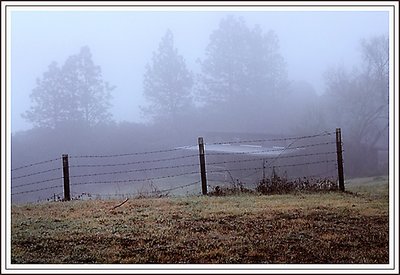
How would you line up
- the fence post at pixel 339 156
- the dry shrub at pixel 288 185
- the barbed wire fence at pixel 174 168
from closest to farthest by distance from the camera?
the barbed wire fence at pixel 174 168, the fence post at pixel 339 156, the dry shrub at pixel 288 185

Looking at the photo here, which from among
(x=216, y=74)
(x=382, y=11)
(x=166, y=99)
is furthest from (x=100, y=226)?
(x=382, y=11)

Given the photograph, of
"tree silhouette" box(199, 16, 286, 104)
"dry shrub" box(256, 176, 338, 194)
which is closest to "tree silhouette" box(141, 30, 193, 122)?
"tree silhouette" box(199, 16, 286, 104)

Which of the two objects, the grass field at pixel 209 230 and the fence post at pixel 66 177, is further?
the fence post at pixel 66 177

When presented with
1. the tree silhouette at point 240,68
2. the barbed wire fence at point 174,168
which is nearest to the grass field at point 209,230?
the barbed wire fence at point 174,168

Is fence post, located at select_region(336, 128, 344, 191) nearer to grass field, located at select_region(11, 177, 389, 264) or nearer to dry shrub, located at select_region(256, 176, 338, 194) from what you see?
dry shrub, located at select_region(256, 176, 338, 194)

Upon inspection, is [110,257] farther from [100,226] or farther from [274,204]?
[274,204]

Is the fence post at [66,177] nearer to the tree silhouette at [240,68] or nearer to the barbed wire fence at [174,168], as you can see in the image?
the barbed wire fence at [174,168]

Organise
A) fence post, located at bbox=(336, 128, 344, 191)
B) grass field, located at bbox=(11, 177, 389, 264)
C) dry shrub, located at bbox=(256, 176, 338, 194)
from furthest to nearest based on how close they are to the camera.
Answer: dry shrub, located at bbox=(256, 176, 338, 194) < fence post, located at bbox=(336, 128, 344, 191) < grass field, located at bbox=(11, 177, 389, 264)

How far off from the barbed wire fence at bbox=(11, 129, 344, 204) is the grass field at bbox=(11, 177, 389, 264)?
0.61 feet

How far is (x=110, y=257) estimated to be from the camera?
128 inches

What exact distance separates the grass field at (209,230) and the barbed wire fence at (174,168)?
0.19 m

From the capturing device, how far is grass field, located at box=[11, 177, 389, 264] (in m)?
3.26

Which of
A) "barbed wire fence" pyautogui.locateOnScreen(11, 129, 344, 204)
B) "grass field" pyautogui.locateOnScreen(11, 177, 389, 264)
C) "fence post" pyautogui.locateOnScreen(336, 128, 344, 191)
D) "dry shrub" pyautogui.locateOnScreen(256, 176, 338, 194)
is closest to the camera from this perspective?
"grass field" pyautogui.locateOnScreen(11, 177, 389, 264)

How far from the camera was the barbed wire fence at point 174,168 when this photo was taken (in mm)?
4340
